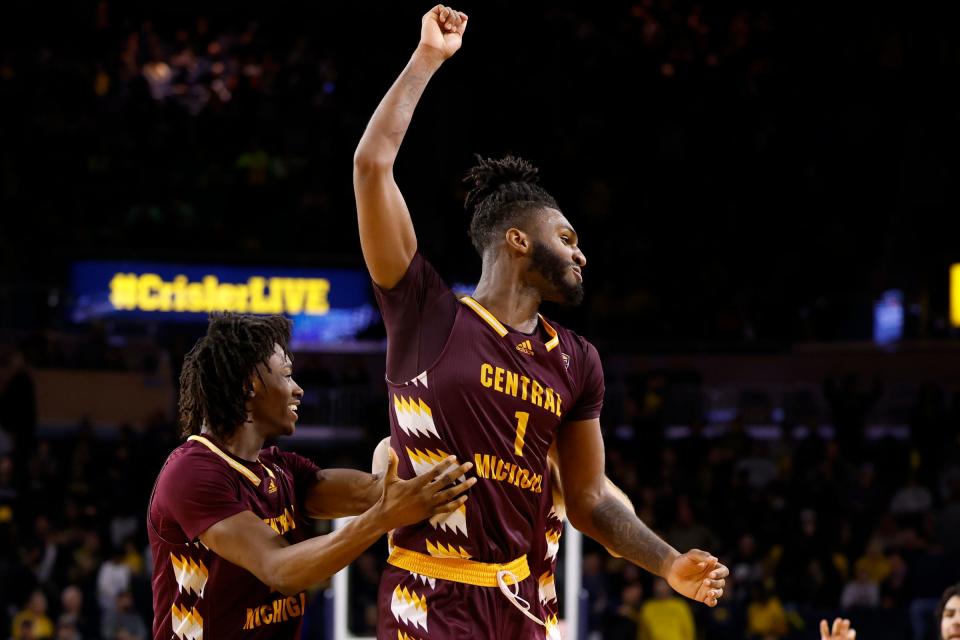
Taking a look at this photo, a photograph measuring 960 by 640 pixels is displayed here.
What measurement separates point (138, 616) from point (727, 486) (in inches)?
233

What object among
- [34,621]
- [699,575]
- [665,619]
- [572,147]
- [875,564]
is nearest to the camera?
[699,575]

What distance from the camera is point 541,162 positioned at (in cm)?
1827

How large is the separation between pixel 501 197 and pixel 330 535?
1.17 metres

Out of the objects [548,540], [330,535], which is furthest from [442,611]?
[548,540]

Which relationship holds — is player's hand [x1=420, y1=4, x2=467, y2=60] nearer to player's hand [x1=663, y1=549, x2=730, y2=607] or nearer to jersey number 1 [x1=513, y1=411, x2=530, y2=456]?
jersey number 1 [x1=513, y1=411, x2=530, y2=456]

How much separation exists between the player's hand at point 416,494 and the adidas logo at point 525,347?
52 centimetres

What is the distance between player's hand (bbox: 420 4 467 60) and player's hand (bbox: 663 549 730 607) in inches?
64.7

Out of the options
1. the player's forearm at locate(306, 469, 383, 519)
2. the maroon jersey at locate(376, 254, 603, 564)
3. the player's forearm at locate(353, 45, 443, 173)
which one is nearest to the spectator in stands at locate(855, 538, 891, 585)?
the player's forearm at locate(306, 469, 383, 519)

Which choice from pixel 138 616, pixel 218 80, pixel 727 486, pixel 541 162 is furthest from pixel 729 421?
pixel 218 80

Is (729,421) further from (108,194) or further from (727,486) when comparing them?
(108,194)

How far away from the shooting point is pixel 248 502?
3951mm

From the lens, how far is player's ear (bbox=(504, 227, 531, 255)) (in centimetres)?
398

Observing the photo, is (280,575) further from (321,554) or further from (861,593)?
(861,593)

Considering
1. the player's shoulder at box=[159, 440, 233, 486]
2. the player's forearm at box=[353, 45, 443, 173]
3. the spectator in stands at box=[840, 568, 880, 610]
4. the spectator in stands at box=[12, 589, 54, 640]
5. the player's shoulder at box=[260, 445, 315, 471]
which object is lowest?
the spectator in stands at box=[12, 589, 54, 640]
